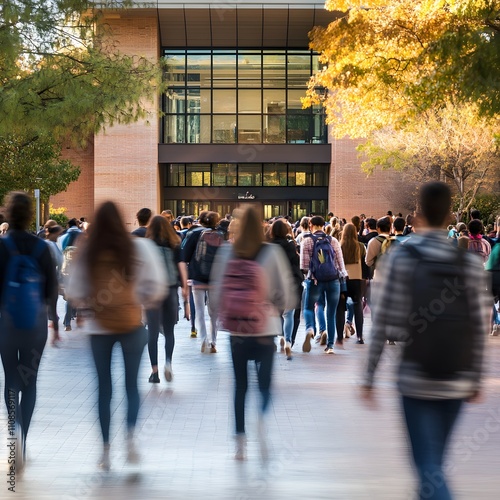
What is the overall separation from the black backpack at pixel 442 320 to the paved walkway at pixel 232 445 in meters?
1.67

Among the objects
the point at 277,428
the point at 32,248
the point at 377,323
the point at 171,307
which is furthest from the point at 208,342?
the point at 377,323

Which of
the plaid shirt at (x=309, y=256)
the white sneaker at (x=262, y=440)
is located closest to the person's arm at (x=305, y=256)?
the plaid shirt at (x=309, y=256)

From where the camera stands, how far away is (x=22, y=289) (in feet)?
21.9

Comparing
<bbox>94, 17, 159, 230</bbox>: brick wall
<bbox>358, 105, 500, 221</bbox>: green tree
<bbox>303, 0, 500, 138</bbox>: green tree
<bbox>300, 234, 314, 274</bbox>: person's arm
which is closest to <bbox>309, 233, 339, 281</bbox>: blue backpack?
<bbox>300, 234, 314, 274</bbox>: person's arm

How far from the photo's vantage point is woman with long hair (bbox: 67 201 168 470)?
6707mm

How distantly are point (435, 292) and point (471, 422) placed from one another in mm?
4200

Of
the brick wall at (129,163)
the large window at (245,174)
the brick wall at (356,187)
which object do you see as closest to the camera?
the brick wall at (129,163)

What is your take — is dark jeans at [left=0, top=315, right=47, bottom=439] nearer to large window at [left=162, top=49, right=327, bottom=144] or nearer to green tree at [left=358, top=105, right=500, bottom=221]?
green tree at [left=358, top=105, right=500, bottom=221]

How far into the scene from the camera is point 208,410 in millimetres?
9117

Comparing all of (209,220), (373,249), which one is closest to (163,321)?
(209,220)

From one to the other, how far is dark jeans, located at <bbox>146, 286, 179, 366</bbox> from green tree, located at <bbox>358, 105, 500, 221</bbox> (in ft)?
79.2

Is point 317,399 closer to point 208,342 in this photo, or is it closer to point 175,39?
point 208,342

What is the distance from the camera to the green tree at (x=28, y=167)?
131 feet

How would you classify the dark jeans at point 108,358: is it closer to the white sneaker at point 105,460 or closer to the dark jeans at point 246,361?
the white sneaker at point 105,460
